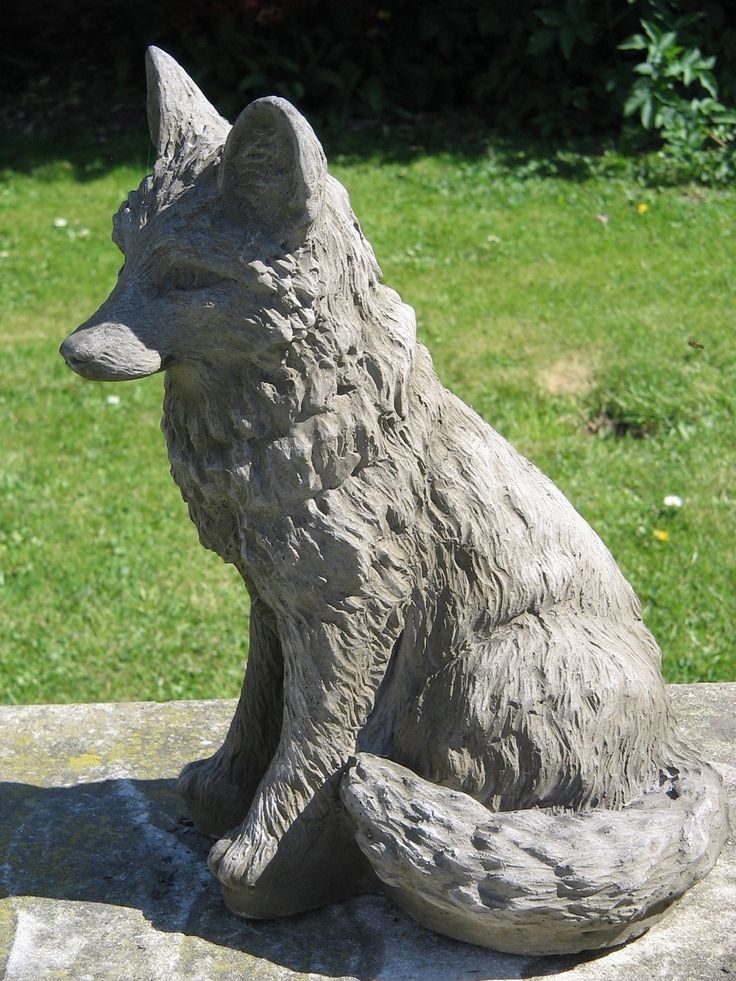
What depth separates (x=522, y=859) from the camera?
2.21 metres

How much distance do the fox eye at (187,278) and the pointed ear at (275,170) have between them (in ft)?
0.40

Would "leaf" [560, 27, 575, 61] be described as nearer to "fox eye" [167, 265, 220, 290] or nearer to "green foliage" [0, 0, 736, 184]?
"green foliage" [0, 0, 736, 184]

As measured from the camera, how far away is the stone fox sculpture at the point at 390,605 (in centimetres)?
206

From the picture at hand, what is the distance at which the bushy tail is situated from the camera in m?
2.20

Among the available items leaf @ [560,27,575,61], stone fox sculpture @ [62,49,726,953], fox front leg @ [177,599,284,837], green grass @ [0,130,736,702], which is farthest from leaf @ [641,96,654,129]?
fox front leg @ [177,599,284,837]

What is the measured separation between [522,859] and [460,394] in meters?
3.81

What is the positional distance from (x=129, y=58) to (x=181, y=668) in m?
7.18

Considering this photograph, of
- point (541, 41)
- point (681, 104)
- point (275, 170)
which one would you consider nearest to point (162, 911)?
point (275, 170)

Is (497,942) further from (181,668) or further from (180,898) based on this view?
(181,668)

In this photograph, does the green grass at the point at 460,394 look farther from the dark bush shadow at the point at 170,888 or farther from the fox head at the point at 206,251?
the fox head at the point at 206,251

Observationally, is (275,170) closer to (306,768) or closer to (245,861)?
(306,768)

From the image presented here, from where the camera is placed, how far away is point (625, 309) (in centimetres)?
657

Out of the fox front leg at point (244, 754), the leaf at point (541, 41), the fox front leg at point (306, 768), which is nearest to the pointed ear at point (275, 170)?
the fox front leg at point (306, 768)

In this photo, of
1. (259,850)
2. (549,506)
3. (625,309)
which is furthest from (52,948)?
(625,309)
